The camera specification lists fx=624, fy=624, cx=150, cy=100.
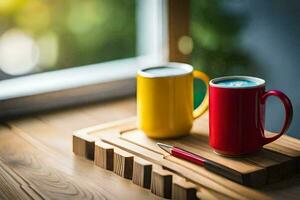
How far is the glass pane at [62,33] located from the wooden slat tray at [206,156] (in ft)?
1.19

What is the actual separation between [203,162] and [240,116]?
0.32 feet

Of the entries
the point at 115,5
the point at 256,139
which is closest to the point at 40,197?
the point at 256,139

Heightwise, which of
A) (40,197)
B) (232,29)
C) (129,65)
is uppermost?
(232,29)

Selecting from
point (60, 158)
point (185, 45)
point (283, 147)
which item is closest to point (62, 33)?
point (185, 45)

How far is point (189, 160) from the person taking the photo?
105 cm

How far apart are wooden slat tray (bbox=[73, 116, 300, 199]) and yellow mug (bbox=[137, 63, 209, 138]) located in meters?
0.02

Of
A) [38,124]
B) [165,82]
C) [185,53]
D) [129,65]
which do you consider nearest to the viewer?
[165,82]

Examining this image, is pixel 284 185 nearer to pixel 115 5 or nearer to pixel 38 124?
pixel 38 124

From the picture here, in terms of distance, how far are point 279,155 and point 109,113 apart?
1.55 feet

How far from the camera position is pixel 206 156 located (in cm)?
105

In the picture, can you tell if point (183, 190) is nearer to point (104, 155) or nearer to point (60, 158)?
point (104, 155)

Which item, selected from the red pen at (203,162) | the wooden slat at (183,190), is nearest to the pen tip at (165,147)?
the red pen at (203,162)

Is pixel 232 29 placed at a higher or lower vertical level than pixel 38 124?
higher

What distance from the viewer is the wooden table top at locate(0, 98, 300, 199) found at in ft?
3.28
